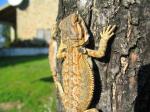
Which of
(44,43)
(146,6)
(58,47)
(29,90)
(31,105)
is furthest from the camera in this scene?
(44,43)

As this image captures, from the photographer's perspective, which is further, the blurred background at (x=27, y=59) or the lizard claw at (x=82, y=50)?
the blurred background at (x=27, y=59)

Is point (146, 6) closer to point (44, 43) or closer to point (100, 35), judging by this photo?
point (100, 35)

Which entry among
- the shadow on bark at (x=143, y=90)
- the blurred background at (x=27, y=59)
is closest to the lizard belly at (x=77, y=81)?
the shadow on bark at (x=143, y=90)

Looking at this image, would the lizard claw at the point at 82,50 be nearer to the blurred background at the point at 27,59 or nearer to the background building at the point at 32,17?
the blurred background at the point at 27,59

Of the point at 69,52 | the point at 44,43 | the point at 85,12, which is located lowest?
the point at 44,43

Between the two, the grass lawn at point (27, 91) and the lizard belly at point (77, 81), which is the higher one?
the lizard belly at point (77, 81)

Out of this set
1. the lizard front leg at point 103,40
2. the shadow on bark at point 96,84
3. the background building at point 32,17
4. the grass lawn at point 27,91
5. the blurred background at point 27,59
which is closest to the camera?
the lizard front leg at point 103,40

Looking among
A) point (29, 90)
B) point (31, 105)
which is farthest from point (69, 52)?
point (29, 90)
